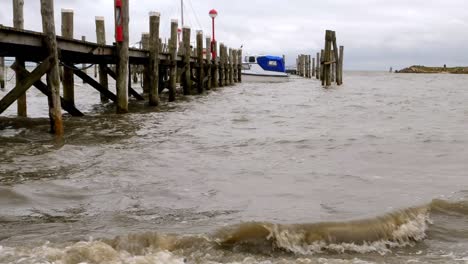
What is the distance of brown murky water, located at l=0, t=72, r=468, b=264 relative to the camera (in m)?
3.31

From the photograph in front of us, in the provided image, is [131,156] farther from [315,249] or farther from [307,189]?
[315,249]

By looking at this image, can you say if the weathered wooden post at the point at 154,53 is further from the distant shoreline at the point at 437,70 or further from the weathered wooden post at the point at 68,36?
the distant shoreline at the point at 437,70

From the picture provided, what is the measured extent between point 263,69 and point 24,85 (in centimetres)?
3308

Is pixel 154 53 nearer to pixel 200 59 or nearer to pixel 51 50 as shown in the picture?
pixel 51 50

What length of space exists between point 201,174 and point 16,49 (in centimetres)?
471

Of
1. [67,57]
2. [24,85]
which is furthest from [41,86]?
[67,57]

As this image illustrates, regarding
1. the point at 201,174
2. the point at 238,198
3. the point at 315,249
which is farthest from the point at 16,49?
the point at 315,249

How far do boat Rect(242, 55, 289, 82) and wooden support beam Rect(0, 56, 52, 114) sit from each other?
29797 millimetres

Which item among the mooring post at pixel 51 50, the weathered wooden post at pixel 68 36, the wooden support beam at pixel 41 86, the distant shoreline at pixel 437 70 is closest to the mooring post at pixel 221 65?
the weathered wooden post at pixel 68 36

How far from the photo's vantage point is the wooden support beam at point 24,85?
7.53 m

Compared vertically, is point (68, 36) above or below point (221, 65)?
above

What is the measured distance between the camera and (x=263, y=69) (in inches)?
1575

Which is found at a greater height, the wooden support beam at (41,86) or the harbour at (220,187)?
the wooden support beam at (41,86)

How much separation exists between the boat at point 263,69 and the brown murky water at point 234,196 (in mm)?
28486
